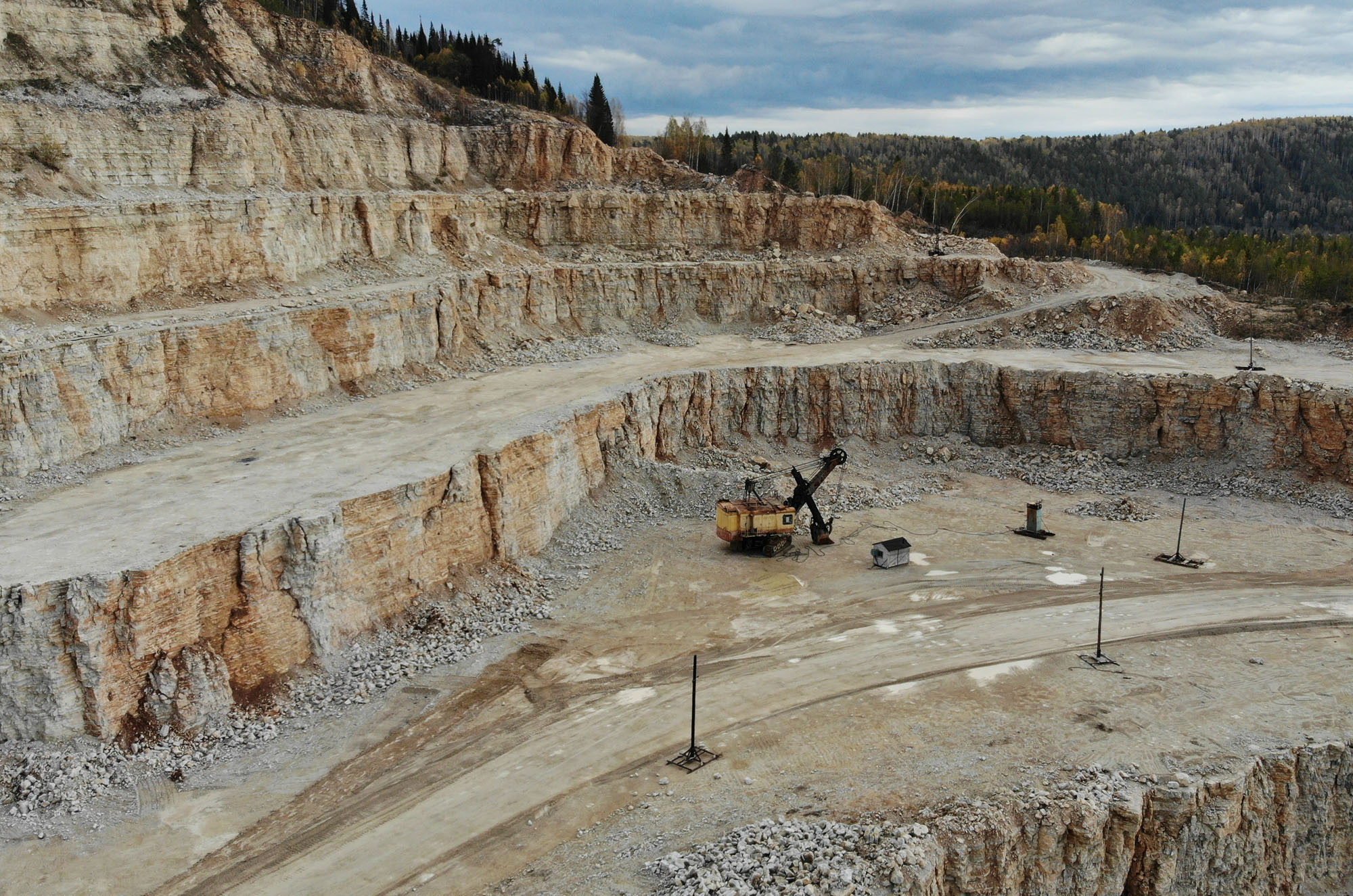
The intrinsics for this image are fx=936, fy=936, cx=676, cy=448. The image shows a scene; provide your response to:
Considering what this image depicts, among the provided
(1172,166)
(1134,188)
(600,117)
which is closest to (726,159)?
(600,117)

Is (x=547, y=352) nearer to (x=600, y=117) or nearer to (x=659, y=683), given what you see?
(x=659, y=683)

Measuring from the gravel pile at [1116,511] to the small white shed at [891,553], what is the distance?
8.02 m

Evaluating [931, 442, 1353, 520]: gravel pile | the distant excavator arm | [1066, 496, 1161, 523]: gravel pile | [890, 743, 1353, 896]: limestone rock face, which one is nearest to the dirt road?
the distant excavator arm

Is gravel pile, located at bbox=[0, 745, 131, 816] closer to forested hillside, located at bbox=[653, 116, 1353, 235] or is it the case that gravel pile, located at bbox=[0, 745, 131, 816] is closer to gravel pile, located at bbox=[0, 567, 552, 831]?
gravel pile, located at bbox=[0, 567, 552, 831]

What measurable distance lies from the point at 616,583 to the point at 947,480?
15296 mm

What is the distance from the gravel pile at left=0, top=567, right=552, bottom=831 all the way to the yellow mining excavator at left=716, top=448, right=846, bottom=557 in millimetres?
5976

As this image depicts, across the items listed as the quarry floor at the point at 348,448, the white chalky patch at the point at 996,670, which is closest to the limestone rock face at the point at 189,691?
the quarry floor at the point at 348,448

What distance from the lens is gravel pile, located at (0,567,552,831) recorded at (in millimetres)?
15938

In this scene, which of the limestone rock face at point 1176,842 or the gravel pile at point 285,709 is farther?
the gravel pile at point 285,709

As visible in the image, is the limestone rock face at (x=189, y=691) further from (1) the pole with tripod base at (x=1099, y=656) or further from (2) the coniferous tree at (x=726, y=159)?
(2) the coniferous tree at (x=726, y=159)

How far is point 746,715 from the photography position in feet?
63.6

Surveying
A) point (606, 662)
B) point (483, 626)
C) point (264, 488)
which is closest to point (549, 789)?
point (606, 662)

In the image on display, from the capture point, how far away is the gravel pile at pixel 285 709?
52.3 ft

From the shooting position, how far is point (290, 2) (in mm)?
52750
